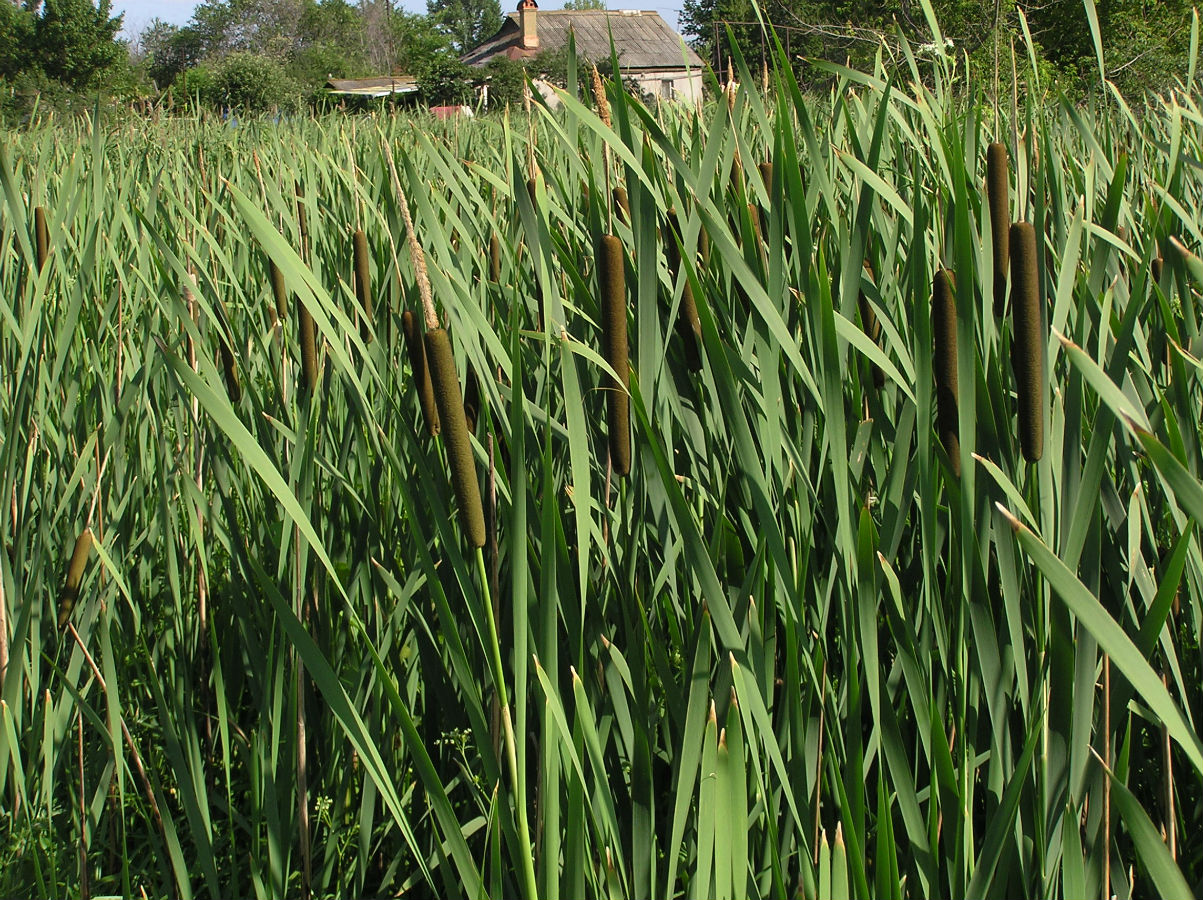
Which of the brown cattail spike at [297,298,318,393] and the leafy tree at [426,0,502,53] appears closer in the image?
the brown cattail spike at [297,298,318,393]

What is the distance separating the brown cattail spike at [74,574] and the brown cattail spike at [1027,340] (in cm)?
87

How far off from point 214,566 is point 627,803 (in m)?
0.90

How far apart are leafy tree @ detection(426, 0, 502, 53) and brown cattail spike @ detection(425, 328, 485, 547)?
99306mm

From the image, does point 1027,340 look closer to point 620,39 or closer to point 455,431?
point 455,431

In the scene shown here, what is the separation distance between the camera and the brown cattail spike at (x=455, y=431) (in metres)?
0.63

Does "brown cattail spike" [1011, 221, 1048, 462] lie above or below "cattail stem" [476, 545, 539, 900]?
above

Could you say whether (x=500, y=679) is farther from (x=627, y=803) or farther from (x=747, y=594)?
(x=627, y=803)

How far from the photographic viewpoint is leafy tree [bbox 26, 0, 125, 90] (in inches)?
1359

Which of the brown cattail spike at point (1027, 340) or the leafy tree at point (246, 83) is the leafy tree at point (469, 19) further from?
the brown cattail spike at point (1027, 340)

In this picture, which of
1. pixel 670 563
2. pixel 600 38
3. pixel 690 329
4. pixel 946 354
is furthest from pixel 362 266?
pixel 600 38

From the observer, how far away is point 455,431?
64 centimetres

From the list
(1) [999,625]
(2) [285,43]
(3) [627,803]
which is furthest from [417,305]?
(2) [285,43]

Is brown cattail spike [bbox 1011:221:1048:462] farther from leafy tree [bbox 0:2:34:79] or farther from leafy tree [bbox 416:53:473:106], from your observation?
leafy tree [bbox 0:2:34:79]

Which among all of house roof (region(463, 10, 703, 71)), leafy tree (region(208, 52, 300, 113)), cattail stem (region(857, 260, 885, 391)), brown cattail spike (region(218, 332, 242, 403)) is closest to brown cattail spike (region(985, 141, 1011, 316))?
cattail stem (region(857, 260, 885, 391))
